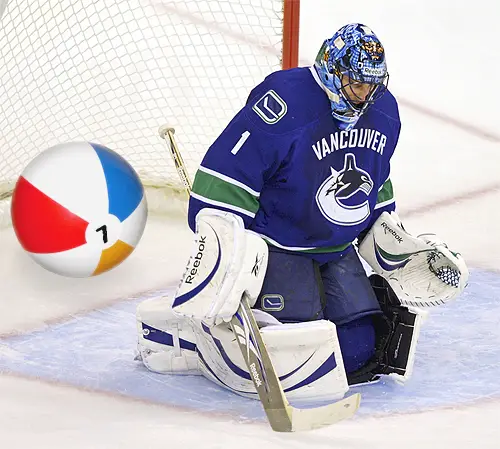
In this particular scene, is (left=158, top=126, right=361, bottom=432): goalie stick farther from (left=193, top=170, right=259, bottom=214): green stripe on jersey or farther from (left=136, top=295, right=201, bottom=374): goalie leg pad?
(left=136, top=295, right=201, bottom=374): goalie leg pad

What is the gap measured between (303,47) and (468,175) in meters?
0.99

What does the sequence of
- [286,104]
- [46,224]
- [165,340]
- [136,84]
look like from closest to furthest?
[286,104] < [165,340] < [46,224] < [136,84]

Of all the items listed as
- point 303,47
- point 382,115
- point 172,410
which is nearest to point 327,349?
point 172,410

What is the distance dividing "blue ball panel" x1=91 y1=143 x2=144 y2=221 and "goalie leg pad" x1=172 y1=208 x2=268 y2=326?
64cm

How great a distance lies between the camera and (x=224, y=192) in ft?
7.68

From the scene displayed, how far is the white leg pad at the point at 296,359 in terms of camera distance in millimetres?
2342

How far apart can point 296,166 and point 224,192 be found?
0.51ft

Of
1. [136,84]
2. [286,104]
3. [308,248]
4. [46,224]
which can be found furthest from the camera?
[136,84]

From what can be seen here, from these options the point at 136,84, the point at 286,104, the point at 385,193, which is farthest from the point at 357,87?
the point at 136,84

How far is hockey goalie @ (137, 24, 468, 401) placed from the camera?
230 cm

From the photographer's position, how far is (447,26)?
4.95 meters

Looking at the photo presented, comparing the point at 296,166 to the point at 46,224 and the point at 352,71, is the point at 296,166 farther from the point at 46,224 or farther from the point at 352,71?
the point at 46,224

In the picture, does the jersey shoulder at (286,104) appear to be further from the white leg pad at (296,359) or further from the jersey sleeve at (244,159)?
the white leg pad at (296,359)

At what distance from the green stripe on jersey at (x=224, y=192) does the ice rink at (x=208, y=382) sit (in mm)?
425
